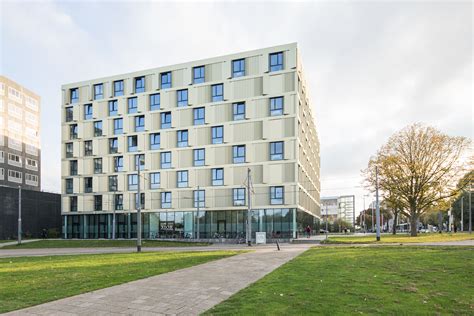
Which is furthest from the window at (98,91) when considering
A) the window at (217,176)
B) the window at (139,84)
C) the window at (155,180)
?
the window at (217,176)

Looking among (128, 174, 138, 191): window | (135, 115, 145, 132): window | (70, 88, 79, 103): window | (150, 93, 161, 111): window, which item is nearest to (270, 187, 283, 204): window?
(128, 174, 138, 191): window

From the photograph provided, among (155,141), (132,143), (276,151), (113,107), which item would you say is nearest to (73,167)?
(113,107)

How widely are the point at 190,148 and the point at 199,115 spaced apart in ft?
16.1

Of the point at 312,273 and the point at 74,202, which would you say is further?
the point at 74,202

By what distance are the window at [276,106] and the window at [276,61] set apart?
4126 mm

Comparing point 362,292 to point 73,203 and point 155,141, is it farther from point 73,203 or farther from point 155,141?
point 73,203

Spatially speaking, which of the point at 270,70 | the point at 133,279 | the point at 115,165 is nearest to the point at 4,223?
the point at 115,165

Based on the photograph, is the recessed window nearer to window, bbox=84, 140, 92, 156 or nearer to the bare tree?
the bare tree

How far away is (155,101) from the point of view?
58.6m

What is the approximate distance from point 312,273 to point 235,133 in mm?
40231

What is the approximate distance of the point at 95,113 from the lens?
205 feet

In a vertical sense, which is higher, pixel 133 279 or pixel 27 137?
pixel 27 137

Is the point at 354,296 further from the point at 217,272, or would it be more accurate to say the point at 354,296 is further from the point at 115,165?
the point at 115,165

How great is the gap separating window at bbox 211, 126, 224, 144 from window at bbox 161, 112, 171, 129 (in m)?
7.53
